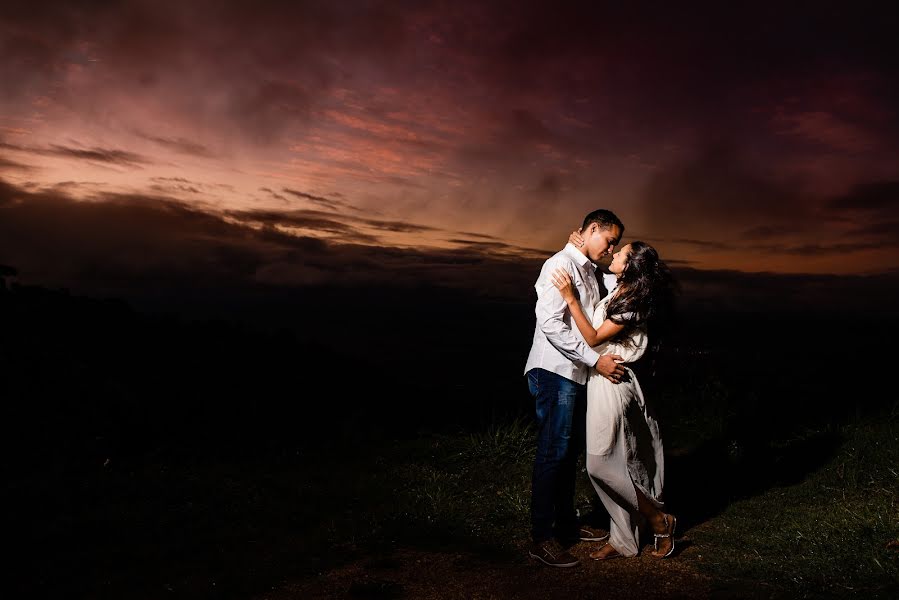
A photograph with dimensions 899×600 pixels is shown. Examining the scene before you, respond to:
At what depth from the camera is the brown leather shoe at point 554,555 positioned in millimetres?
4984

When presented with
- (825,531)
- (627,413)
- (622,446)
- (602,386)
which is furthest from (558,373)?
(825,531)

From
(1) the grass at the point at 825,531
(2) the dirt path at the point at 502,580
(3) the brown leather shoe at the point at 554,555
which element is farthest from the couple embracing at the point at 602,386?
(1) the grass at the point at 825,531

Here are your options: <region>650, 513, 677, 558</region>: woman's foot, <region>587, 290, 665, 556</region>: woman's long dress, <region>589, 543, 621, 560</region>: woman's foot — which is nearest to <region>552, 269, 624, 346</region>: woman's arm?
<region>587, 290, 665, 556</region>: woman's long dress

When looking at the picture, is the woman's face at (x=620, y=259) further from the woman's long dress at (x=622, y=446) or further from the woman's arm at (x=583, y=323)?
the woman's arm at (x=583, y=323)

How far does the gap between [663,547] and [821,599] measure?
113cm

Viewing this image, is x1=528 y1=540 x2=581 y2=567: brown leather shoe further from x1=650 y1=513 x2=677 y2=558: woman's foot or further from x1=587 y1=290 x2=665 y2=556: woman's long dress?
x1=650 y1=513 x2=677 y2=558: woman's foot

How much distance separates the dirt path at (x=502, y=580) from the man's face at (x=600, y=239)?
2.36m

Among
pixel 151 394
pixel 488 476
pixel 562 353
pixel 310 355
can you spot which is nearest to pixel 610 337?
pixel 562 353

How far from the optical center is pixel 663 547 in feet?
16.7

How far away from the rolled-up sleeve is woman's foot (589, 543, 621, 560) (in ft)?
4.95

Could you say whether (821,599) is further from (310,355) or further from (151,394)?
(310,355)

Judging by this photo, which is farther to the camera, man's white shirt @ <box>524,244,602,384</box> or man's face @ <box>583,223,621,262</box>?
man's face @ <box>583,223,621,262</box>

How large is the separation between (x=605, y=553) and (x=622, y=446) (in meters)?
0.86

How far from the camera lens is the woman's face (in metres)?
5.02
